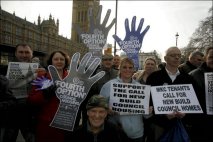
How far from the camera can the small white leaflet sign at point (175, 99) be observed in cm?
338

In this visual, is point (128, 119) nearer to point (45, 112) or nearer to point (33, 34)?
point (45, 112)

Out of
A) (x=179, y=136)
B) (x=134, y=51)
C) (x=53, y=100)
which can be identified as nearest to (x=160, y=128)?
(x=179, y=136)

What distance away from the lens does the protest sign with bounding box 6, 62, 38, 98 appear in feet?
12.1

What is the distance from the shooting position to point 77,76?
3564 mm

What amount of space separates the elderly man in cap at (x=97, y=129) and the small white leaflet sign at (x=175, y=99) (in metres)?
0.87

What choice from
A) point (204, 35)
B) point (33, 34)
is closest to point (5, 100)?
point (204, 35)

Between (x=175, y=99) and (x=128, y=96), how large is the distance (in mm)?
630

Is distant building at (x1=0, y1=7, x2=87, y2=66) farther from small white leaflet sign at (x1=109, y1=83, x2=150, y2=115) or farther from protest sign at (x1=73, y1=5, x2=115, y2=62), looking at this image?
small white leaflet sign at (x1=109, y1=83, x2=150, y2=115)

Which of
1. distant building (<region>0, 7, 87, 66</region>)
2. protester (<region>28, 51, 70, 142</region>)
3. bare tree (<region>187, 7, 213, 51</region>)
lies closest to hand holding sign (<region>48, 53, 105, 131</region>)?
protester (<region>28, 51, 70, 142</region>)

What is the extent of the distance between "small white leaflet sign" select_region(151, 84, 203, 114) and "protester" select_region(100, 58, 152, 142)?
30cm

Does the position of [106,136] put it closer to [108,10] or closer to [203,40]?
[108,10]

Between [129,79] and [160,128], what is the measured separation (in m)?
0.82

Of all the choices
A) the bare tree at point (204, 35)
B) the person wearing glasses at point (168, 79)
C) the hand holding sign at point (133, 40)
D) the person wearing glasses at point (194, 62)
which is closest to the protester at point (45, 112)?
the person wearing glasses at point (168, 79)

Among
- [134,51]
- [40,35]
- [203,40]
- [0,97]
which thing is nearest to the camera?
[0,97]
